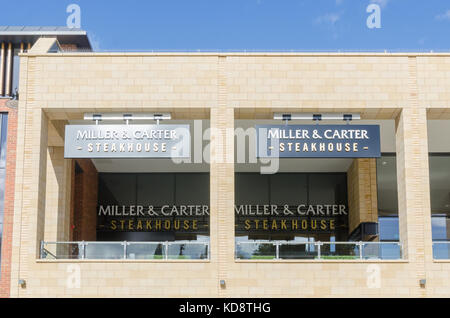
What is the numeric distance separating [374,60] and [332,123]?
2.68 m

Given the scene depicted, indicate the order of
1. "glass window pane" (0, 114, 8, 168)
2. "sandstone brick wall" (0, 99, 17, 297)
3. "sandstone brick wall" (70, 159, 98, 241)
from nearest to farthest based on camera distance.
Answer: "sandstone brick wall" (0, 99, 17, 297) < "glass window pane" (0, 114, 8, 168) < "sandstone brick wall" (70, 159, 98, 241)

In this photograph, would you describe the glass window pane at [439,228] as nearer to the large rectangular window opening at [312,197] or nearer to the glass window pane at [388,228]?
the glass window pane at [388,228]

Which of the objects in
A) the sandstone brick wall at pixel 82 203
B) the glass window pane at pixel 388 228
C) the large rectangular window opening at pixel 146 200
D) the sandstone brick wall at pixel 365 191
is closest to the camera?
the glass window pane at pixel 388 228

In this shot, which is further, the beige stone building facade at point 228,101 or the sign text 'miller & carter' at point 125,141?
the sign text 'miller & carter' at point 125,141

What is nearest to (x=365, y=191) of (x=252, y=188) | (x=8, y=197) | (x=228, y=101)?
(x=252, y=188)

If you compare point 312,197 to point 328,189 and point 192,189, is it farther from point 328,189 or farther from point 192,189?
point 192,189

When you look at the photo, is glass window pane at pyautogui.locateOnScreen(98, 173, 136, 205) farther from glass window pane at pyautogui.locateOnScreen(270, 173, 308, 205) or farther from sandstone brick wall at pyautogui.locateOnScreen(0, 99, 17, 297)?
sandstone brick wall at pyautogui.locateOnScreen(0, 99, 17, 297)

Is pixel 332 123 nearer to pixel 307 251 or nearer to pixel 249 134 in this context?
pixel 249 134

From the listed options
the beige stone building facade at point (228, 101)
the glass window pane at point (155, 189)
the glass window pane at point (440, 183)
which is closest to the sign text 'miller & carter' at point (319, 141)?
the beige stone building facade at point (228, 101)

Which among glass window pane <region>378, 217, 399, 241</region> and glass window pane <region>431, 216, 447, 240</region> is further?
glass window pane <region>431, 216, 447, 240</region>

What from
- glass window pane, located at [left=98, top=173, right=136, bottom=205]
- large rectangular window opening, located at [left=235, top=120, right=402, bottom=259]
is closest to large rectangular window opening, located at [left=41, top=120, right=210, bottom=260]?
glass window pane, located at [left=98, top=173, right=136, bottom=205]

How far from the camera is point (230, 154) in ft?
75.0

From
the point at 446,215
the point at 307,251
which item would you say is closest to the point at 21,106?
the point at 307,251

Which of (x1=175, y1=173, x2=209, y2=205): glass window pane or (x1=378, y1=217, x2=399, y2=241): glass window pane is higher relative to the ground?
(x1=175, y1=173, x2=209, y2=205): glass window pane
